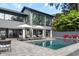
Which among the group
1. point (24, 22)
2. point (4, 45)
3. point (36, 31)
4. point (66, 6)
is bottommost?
point (4, 45)

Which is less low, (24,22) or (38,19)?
(38,19)

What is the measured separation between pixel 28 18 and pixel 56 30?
73.7 inches

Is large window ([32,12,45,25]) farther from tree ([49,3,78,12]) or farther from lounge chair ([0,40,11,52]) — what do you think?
lounge chair ([0,40,11,52])

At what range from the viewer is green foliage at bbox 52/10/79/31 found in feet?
31.4

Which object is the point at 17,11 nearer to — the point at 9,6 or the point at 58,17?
the point at 9,6

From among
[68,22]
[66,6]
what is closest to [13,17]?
[66,6]

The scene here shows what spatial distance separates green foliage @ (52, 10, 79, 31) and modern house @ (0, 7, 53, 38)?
49 centimetres

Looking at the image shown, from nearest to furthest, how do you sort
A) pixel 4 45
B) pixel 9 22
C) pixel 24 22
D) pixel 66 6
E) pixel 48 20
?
pixel 4 45 < pixel 66 6 < pixel 9 22 < pixel 48 20 < pixel 24 22

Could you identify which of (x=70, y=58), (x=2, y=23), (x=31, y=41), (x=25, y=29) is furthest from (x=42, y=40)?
(x=70, y=58)

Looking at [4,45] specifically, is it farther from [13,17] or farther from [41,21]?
[41,21]

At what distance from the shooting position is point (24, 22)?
392 inches

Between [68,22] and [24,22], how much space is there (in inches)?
103

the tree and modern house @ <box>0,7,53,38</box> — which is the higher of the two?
the tree

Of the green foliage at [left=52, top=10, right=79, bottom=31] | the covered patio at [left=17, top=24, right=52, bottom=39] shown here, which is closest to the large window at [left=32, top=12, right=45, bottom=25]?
the covered patio at [left=17, top=24, right=52, bottom=39]
